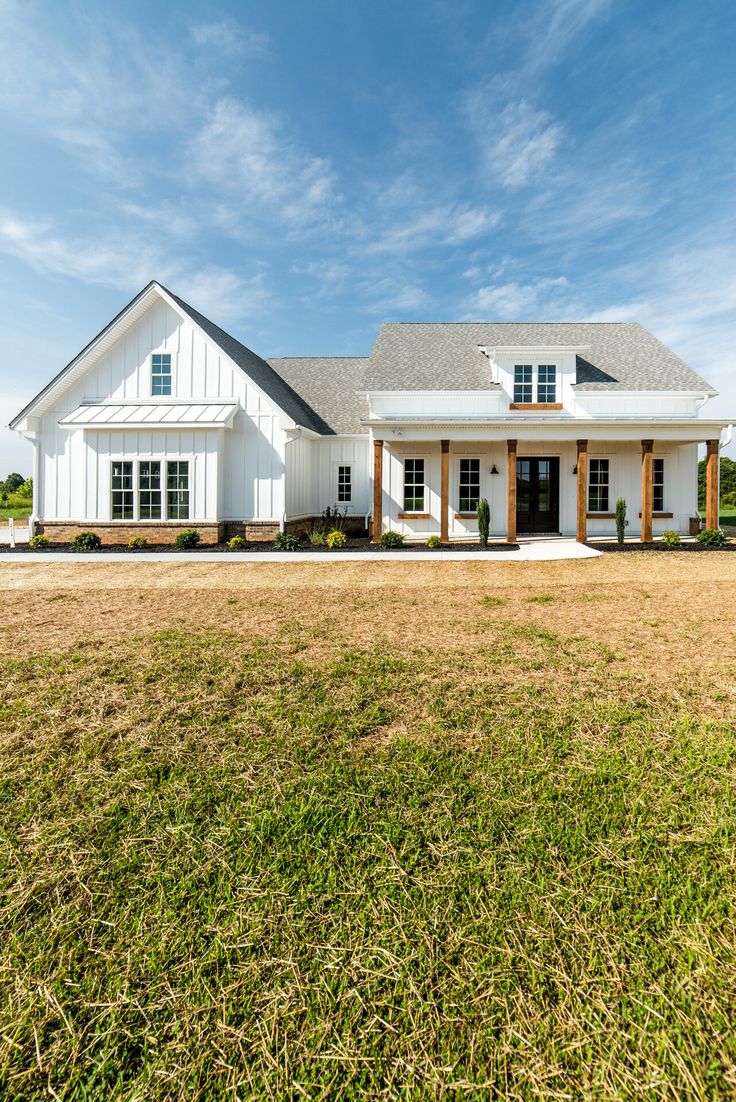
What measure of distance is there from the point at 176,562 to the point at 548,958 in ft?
39.1

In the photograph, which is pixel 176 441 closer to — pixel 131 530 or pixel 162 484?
pixel 162 484

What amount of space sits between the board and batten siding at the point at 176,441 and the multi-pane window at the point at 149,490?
0.39 meters

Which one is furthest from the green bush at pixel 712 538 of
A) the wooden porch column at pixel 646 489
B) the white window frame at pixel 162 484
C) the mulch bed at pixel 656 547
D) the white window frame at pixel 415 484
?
the white window frame at pixel 162 484

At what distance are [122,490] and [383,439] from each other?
8530 mm

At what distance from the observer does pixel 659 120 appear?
46.1 feet

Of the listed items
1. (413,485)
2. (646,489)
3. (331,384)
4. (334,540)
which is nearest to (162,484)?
(334,540)

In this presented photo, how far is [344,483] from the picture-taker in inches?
752

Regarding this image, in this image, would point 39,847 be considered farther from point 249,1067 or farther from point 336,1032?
point 336,1032

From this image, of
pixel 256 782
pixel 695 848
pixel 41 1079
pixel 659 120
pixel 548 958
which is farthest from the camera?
pixel 659 120

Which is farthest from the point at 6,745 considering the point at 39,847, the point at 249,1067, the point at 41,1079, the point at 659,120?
the point at 659,120

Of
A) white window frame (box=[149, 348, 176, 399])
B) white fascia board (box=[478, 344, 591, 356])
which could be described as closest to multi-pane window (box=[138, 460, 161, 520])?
white window frame (box=[149, 348, 176, 399])

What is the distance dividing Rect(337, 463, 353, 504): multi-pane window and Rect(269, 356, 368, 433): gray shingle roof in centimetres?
149

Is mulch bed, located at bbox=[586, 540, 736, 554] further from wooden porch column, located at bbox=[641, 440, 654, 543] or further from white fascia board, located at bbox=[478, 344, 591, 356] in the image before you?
white fascia board, located at bbox=[478, 344, 591, 356]

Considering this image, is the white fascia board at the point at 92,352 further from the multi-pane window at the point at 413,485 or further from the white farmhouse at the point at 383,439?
the multi-pane window at the point at 413,485
